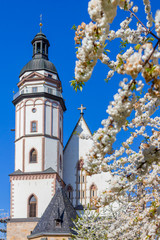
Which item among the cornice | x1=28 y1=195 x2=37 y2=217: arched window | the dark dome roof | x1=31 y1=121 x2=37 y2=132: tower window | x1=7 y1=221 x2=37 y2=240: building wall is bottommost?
x1=7 y1=221 x2=37 y2=240: building wall

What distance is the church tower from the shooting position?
36250 mm

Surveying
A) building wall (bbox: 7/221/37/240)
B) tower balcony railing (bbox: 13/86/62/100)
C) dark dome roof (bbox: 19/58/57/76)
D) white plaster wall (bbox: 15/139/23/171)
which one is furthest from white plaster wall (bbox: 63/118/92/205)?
building wall (bbox: 7/221/37/240)

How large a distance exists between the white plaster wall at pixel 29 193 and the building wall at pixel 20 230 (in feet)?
2.88

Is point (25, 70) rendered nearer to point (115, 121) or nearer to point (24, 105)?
point (24, 105)

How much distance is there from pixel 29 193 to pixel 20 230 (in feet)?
9.42

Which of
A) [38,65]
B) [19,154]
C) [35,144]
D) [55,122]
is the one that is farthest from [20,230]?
[38,65]

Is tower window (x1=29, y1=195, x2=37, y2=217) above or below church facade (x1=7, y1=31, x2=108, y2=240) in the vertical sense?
below

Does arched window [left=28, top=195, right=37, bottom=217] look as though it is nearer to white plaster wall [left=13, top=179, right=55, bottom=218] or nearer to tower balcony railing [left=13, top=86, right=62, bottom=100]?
white plaster wall [left=13, top=179, right=55, bottom=218]

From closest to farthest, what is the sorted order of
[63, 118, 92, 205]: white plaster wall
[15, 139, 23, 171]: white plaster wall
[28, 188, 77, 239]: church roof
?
[28, 188, 77, 239]: church roof, [15, 139, 23, 171]: white plaster wall, [63, 118, 92, 205]: white plaster wall

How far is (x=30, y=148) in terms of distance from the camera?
37875 mm

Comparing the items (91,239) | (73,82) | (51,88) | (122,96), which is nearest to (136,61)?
(122,96)

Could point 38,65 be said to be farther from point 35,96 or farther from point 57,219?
point 57,219

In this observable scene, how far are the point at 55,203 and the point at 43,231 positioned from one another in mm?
2606

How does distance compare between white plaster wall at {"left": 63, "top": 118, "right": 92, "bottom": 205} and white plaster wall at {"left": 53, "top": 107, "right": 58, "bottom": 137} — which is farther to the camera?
white plaster wall at {"left": 63, "top": 118, "right": 92, "bottom": 205}
